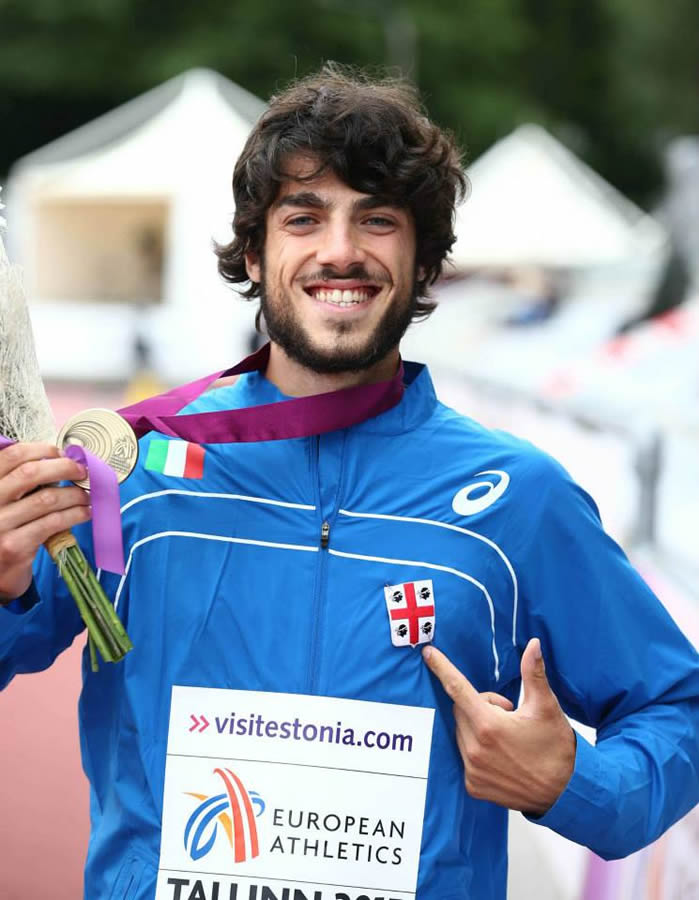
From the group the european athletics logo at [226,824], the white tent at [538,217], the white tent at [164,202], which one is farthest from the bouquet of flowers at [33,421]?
the white tent at [538,217]

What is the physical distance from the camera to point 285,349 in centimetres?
257

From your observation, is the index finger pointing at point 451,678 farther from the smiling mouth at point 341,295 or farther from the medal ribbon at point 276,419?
the smiling mouth at point 341,295

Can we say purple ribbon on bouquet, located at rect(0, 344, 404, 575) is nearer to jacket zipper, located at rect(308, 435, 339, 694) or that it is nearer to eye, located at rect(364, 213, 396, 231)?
jacket zipper, located at rect(308, 435, 339, 694)

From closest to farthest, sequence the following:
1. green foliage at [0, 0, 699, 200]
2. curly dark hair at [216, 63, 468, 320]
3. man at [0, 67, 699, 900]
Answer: man at [0, 67, 699, 900] < curly dark hair at [216, 63, 468, 320] < green foliage at [0, 0, 699, 200]

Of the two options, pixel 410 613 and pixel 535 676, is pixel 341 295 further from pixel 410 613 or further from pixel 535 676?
pixel 535 676

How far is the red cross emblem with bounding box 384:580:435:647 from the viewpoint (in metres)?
2.31

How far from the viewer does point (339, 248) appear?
8.16ft

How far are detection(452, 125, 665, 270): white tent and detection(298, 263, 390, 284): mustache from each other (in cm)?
1714

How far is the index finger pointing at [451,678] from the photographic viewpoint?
2.21 metres

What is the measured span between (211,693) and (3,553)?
416 mm

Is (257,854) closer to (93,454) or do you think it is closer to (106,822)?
(106,822)

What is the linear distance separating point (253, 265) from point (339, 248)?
0.42 m

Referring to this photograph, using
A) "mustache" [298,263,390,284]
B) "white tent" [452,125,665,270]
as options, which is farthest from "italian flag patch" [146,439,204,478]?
"white tent" [452,125,665,270]

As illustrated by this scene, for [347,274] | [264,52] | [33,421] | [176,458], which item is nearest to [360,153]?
[347,274]
